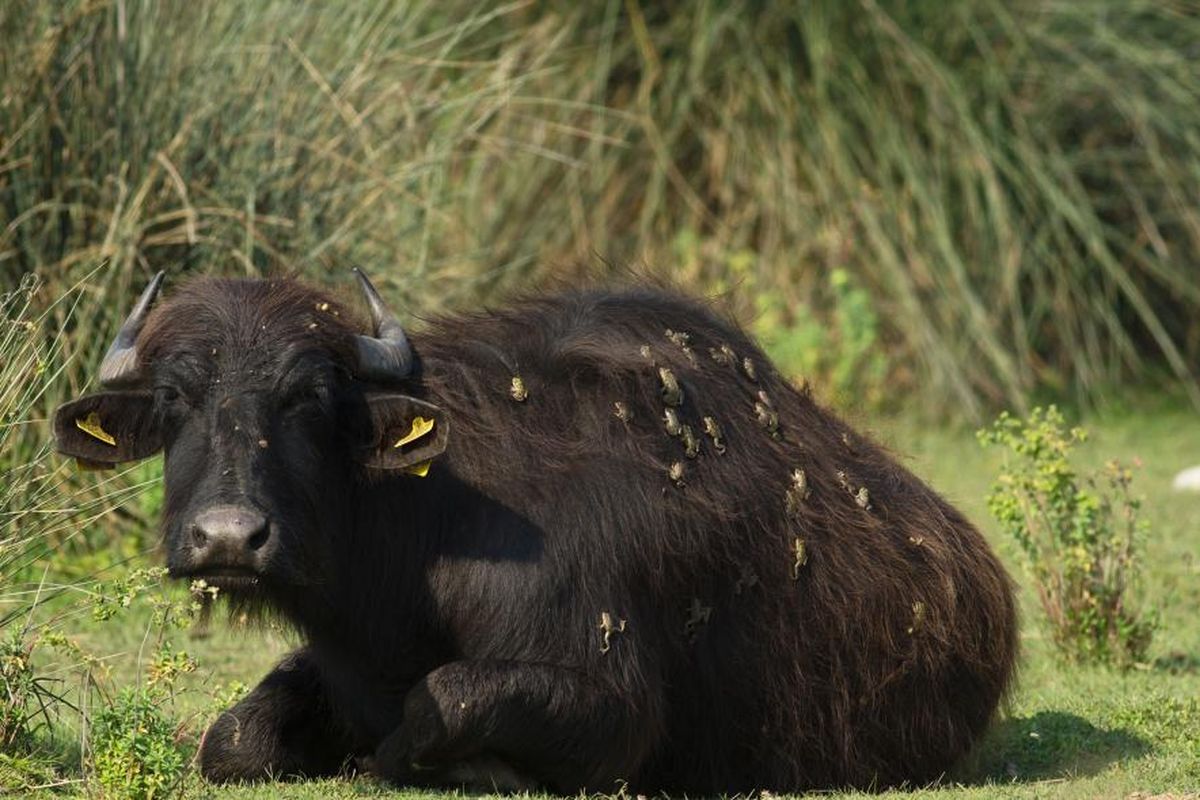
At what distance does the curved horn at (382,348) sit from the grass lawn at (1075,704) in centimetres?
89

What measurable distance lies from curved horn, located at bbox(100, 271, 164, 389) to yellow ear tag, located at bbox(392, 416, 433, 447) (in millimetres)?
790

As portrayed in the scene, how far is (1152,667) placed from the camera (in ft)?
26.1

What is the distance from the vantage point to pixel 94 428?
18.3 feet

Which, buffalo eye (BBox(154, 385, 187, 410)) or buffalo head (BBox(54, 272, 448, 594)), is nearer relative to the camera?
buffalo head (BBox(54, 272, 448, 594))

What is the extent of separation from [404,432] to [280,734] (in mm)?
1123

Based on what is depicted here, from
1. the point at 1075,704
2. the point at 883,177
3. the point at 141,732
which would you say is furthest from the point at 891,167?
the point at 141,732

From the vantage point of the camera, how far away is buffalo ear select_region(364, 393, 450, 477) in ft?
17.8

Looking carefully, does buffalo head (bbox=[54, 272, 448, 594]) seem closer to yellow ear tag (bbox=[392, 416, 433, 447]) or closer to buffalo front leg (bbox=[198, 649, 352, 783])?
yellow ear tag (bbox=[392, 416, 433, 447])

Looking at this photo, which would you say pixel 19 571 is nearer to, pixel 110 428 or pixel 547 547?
pixel 110 428

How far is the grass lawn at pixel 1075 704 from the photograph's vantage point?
19.2ft

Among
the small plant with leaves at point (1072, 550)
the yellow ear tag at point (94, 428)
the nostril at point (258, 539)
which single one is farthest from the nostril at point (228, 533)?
the small plant with leaves at point (1072, 550)

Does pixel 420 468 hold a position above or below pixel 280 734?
above

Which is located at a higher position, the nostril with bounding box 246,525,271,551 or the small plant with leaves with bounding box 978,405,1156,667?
the nostril with bounding box 246,525,271,551

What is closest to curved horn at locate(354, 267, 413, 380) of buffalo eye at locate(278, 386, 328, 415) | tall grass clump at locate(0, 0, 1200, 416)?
buffalo eye at locate(278, 386, 328, 415)
